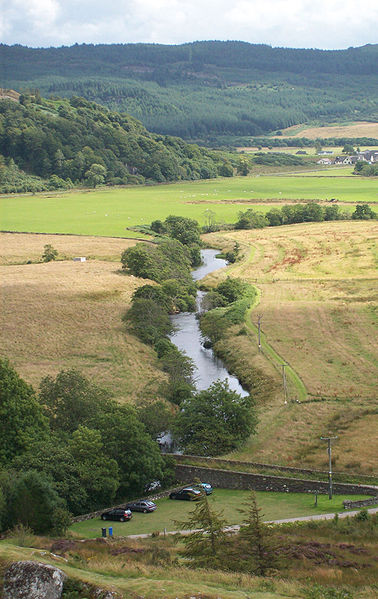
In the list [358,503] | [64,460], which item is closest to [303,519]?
[358,503]

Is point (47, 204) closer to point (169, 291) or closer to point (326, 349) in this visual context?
point (169, 291)

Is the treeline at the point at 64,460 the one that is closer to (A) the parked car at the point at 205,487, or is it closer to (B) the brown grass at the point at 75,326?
(A) the parked car at the point at 205,487

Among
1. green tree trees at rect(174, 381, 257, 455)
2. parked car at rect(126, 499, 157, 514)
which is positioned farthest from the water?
parked car at rect(126, 499, 157, 514)

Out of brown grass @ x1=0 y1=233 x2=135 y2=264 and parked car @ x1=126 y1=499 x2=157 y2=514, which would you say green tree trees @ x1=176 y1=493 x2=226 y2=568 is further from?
brown grass @ x1=0 y1=233 x2=135 y2=264

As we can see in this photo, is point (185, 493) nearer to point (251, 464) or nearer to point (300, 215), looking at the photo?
point (251, 464)

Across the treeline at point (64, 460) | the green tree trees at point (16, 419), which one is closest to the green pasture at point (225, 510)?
the treeline at point (64, 460)

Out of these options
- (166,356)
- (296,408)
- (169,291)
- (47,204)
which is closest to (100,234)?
(47,204)
